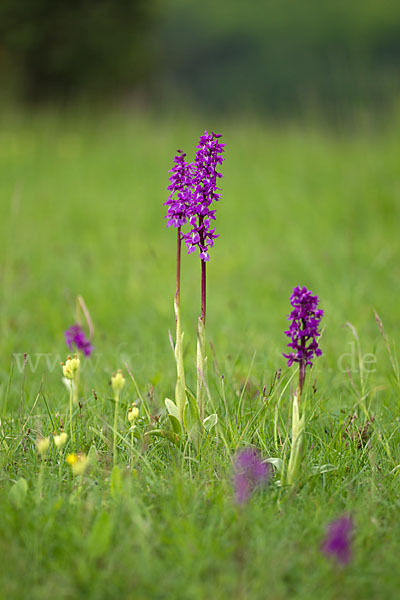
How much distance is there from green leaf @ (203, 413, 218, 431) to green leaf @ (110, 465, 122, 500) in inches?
14.1

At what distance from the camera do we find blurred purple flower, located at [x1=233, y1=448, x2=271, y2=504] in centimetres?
160

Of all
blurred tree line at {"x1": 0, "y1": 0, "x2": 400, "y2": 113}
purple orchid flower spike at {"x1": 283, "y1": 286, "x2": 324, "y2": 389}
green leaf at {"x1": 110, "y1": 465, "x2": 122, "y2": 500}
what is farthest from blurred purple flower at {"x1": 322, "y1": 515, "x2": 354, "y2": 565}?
blurred tree line at {"x1": 0, "y1": 0, "x2": 400, "y2": 113}

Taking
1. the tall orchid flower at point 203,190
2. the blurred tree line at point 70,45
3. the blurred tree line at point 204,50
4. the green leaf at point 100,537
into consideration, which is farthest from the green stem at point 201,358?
the blurred tree line at point 70,45

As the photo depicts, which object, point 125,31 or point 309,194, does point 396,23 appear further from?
point 309,194

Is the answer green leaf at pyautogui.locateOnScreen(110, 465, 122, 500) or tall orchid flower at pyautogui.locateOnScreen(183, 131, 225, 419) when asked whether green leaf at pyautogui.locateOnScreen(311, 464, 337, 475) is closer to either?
tall orchid flower at pyautogui.locateOnScreen(183, 131, 225, 419)

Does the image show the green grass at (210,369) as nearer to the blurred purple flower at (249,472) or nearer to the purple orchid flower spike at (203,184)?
the blurred purple flower at (249,472)

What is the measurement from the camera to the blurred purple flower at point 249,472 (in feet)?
5.26

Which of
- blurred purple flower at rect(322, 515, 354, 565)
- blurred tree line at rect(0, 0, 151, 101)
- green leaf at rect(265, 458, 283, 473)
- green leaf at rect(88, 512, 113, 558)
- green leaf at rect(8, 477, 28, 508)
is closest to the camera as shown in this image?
blurred purple flower at rect(322, 515, 354, 565)

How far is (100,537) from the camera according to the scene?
1.36m

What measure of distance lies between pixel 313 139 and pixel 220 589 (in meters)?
8.20

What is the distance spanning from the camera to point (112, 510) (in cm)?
151

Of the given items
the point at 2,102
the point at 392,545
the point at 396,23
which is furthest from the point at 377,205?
the point at 396,23

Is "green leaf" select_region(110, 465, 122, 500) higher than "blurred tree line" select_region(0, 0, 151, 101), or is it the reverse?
"blurred tree line" select_region(0, 0, 151, 101)

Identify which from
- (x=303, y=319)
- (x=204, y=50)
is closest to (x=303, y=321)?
(x=303, y=319)
